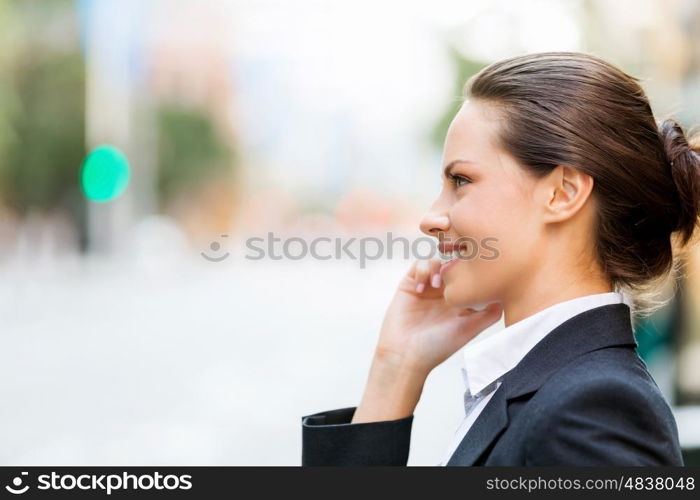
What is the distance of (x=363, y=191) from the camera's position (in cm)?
4734

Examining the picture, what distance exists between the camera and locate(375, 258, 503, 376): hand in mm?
2195

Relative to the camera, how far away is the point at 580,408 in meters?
1.47

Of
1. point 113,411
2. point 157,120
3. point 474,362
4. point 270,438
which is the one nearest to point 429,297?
point 474,362

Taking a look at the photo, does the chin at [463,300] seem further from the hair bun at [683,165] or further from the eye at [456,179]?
the hair bun at [683,165]

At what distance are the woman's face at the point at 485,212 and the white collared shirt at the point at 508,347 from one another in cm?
9

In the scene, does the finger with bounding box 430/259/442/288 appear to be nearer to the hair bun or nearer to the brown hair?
the brown hair

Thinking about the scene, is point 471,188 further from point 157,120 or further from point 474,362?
point 157,120

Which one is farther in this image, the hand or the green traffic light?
the green traffic light

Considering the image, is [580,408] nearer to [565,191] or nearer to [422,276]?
[565,191]

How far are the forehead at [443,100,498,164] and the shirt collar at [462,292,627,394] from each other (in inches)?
13.1

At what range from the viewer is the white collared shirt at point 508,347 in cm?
179

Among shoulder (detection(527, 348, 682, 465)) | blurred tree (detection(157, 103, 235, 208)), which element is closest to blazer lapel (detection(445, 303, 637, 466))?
shoulder (detection(527, 348, 682, 465))

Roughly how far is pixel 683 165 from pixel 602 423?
2.25ft

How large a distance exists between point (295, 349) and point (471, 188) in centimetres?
908
